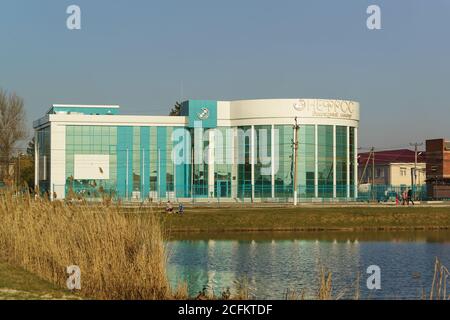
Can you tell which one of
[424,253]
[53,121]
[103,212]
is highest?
[53,121]

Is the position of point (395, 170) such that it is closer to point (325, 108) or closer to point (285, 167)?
point (325, 108)

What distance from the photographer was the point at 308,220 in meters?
53.3

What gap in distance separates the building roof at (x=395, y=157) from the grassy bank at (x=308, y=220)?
3399 inches

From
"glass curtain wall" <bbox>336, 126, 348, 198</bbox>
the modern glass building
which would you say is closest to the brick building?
"glass curtain wall" <bbox>336, 126, 348, 198</bbox>

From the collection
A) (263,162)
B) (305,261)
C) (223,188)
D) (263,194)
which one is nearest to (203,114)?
(223,188)

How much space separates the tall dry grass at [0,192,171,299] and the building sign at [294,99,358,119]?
7281 centimetres

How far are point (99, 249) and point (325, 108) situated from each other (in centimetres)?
7614

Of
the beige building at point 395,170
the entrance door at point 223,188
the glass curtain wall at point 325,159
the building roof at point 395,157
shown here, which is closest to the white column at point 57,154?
the entrance door at point 223,188

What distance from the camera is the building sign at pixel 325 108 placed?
89.9m

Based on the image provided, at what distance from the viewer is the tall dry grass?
628 inches

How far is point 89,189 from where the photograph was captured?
18.3 metres
